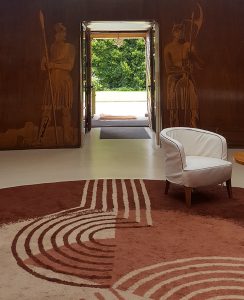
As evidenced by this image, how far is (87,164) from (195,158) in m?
2.41

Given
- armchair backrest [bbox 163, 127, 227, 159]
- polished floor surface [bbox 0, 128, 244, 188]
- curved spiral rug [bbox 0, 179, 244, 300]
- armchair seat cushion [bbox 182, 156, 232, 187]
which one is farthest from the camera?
polished floor surface [bbox 0, 128, 244, 188]

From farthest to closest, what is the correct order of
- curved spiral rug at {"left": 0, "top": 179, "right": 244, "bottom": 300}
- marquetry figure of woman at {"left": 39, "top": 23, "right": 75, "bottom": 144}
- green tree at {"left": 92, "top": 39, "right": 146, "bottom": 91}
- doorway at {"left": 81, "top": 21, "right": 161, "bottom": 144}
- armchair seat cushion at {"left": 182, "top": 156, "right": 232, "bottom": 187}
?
1. green tree at {"left": 92, "top": 39, "right": 146, "bottom": 91}
2. doorway at {"left": 81, "top": 21, "right": 161, "bottom": 144}
3. marquetry figure of woman at {"left": 39, "top": 23, "right": 75, "bottom": 144}
4. armchair seat cushion at {"left": 182, "top": 156, "right": 232, "bottom": 187}
5. curved spiral rug at {"left": 0, "top": 179, "right": 244, "bottom": 300}

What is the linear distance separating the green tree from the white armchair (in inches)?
608

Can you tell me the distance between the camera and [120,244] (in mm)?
3160

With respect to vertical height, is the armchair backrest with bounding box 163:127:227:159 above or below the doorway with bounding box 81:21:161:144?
below

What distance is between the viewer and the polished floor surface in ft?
18.3

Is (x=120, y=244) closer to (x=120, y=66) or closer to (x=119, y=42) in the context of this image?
(x=119, y=42)

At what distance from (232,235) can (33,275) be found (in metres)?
1.63

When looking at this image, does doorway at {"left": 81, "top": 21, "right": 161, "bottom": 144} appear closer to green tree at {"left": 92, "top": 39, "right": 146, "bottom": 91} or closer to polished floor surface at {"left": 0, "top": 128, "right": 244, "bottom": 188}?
polished floor surface at {"left": 0, "top": 128, "right": 244, "bottom": 188}

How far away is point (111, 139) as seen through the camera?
925cm

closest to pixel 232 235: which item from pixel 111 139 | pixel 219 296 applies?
pixel 219 296

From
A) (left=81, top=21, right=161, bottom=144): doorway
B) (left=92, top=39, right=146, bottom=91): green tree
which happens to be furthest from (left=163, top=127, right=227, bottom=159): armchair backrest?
(left=92, top=39, right=146, bottom=91): green tree

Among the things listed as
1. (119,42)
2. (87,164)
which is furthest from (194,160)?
(119,42)

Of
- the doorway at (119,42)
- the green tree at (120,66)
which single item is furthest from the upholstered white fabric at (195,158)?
the green tree at (120,66)
